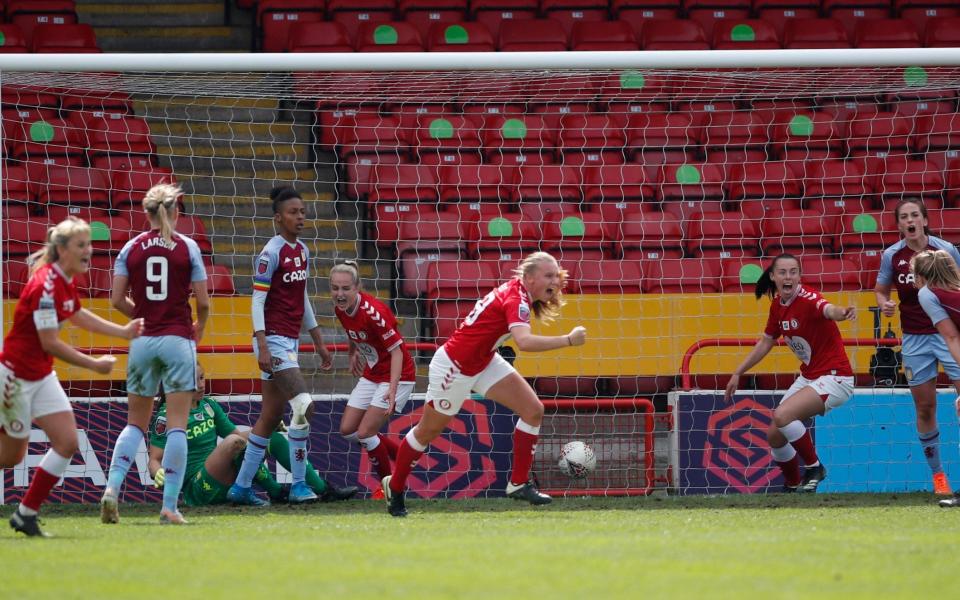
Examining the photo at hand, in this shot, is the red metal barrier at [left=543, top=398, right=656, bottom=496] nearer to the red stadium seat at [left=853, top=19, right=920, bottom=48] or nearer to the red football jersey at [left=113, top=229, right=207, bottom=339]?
the red football jersey at [left=113, top=229, right=207, bottom=339]

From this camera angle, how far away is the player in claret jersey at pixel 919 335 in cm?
880

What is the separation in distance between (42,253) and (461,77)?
13.9 feet

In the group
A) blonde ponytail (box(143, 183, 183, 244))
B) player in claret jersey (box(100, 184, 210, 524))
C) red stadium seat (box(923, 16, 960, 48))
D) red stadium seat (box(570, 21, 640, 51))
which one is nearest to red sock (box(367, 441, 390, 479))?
player in claret jersey (box(100, 184, 210, 524))

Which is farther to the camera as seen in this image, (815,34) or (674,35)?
(815,34)

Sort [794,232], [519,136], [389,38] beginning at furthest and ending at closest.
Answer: [389,38]
[519,136]
[794,232]

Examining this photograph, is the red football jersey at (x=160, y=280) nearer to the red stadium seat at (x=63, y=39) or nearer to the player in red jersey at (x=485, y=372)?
the player in red jersey at (x=485, y=372)

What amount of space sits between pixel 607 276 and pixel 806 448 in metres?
2.93

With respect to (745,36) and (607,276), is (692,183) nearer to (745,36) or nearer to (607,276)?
(607,276)

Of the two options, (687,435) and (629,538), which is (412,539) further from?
(687,435)

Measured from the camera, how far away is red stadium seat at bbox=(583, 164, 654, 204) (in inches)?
475

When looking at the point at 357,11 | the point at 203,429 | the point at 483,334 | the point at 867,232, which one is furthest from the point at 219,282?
the point at 867,232

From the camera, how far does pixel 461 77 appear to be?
9820 millimetres

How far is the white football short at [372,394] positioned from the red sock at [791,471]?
9.64 ft

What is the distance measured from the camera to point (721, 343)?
10.1 meters
